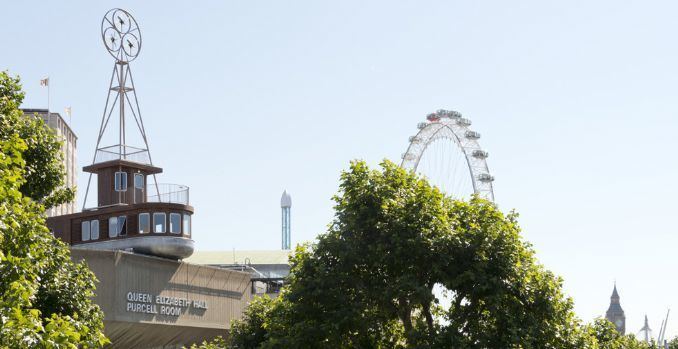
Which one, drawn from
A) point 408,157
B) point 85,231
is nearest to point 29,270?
point 85,231

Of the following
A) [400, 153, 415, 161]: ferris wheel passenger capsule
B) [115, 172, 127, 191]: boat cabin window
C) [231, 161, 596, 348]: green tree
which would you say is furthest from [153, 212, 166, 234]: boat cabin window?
[400, 153, 415, 161]: ferris wheel passenger capsule

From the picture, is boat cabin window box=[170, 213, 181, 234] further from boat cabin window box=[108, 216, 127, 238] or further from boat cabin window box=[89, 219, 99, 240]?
boat cabin window box=[89, 219, 99, 240]

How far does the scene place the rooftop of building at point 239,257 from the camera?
555ft

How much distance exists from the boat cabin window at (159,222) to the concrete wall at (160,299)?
2.32 meters

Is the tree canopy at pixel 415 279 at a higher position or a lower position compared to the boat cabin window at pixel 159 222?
lower

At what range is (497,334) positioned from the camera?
43.7 m

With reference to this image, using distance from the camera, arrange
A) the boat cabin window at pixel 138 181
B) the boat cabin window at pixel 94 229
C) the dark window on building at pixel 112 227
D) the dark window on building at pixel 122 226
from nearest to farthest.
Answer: the dark window on building at pixel 122 226 < the dark window on building at pixel 112 227 < the boat cabin window at pixel 94 229 < the boat cabin window at pixel 138 181

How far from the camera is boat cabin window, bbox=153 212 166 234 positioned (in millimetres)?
87750

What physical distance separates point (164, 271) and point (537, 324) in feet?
165

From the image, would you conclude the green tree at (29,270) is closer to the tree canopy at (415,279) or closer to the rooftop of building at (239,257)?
the tree canopy at (415,279)

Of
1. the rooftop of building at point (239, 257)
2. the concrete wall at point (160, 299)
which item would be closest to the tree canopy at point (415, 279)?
the concrete wall at point (160, 299)

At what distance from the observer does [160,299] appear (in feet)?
291

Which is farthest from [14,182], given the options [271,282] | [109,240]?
[271,282]

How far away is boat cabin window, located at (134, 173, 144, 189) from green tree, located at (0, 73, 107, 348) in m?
49.1
